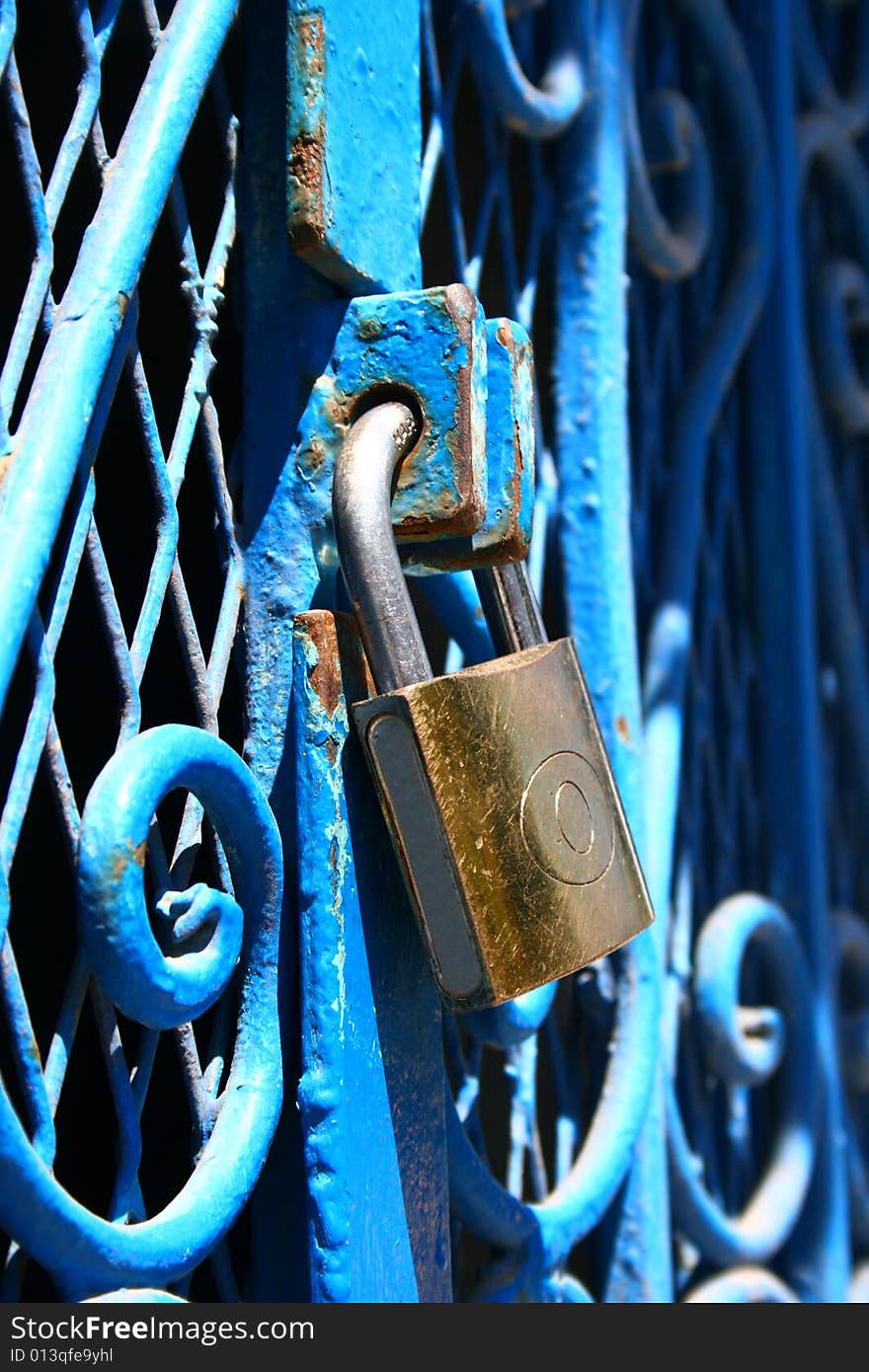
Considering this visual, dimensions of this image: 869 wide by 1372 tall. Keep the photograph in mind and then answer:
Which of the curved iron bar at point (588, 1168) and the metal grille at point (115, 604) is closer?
the metal grille at point (115, 604)

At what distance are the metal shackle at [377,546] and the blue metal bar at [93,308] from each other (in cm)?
12

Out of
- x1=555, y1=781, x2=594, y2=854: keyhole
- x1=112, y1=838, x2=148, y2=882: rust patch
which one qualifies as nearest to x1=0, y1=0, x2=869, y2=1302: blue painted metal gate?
x1=112, y1=838, x2=148, y2=882: rust patch

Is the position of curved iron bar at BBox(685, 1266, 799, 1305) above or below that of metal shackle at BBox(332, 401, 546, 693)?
below

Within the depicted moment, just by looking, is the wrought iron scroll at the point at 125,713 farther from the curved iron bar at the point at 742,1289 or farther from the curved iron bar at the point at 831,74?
the curved iron bar at the point at 831,74

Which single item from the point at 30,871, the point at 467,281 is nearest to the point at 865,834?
the point at 467,281

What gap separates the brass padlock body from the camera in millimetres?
601

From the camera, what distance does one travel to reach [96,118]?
64cm

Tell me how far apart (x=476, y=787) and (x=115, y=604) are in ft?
0.58

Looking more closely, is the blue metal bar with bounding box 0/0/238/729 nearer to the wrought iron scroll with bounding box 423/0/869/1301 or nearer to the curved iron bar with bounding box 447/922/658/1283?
the wrought iron scroll with bounding box 423/0/869/1301

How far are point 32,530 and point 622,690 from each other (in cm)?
54

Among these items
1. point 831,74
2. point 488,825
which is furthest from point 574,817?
point 831,74

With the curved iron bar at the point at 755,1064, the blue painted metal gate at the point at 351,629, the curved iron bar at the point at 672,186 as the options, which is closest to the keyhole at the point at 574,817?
the blue painted metal gate at the point at 351,629

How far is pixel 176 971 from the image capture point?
1.92ft

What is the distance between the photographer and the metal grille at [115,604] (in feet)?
1.95
